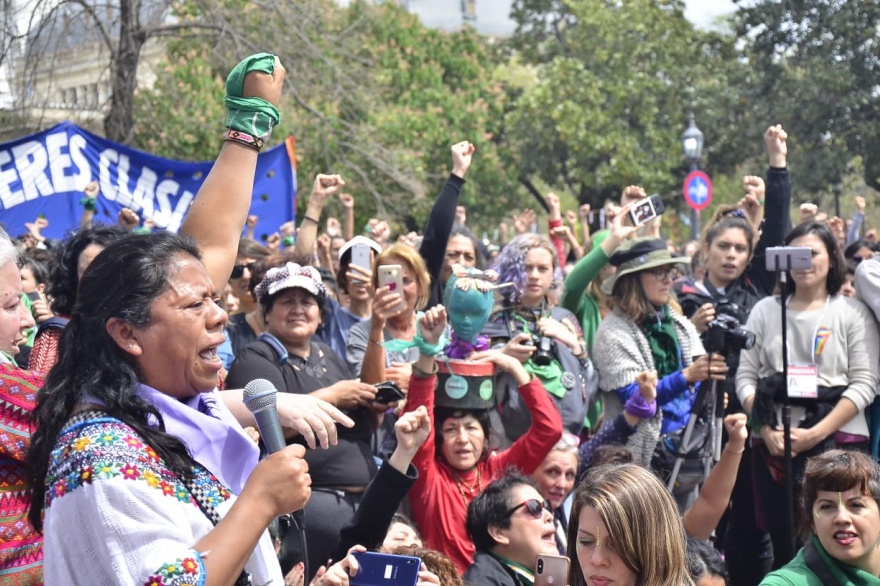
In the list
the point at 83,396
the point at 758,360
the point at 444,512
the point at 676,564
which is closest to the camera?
the point at 83,396

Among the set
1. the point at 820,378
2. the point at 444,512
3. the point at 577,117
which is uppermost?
the point at 577,117

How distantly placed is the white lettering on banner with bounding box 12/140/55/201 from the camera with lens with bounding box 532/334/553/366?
4.54 meters

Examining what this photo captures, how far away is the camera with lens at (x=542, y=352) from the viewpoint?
18.0ft

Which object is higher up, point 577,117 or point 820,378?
point 577,117

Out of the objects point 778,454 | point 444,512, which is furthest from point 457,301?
point 778,454

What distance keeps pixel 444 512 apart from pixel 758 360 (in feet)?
6.94

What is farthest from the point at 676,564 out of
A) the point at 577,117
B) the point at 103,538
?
the point at 577,117

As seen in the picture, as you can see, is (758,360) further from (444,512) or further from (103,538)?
(103,538)

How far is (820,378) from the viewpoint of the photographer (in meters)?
5.55

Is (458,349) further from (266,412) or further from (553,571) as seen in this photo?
(266,412)

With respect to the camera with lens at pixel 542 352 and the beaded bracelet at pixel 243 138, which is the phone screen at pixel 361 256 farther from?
the beaded bracelet at pixel 243 138

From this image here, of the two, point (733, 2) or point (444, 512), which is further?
point (733, 2)

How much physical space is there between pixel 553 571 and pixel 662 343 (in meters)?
2.61

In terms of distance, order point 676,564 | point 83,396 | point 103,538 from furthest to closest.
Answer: point 676,564 < point 83,396 < point 103,538
